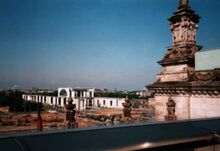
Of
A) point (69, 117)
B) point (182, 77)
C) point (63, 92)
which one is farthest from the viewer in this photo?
point (63, 92)

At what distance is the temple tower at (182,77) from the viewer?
42.0 ft

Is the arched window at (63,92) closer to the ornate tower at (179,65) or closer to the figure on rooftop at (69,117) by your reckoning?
the ornate tower at (179,65)

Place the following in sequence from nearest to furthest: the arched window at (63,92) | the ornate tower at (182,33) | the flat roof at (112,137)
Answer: the flat roof at (112,137), the ornate tower at (182,33), the arched window at (63,92)

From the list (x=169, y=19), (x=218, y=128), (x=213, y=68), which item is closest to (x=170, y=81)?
(x=213, y=68)

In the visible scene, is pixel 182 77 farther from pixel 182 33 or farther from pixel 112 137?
pixel 112 137

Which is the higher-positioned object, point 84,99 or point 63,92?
point 63,92

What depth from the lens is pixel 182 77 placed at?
47.3 feet

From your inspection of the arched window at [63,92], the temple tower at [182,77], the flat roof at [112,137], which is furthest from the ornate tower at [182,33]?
the arched window at [63,92]

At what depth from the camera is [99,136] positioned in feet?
7.55

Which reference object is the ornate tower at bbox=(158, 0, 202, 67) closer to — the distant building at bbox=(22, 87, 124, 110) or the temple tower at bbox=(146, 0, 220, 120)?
the temple tower at bbox=(146, 0, 220, 120)

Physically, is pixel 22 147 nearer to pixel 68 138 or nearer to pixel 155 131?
pixel 68 138

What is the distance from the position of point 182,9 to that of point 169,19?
3.51ft

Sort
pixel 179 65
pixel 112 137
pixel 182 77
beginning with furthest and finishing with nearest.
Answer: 1. pixel 179 65
2. pixel 182 77
3. pixel 112 137

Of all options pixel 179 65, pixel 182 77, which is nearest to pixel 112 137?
pixel 182 77
